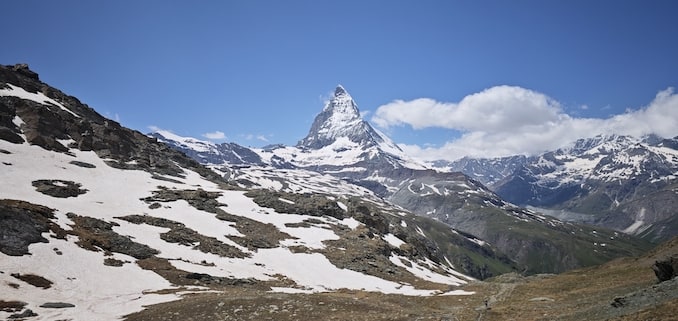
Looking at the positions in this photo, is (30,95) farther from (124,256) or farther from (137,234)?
(124,256)

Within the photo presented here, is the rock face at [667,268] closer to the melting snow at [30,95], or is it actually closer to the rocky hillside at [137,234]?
the rocky hillside at [137,234]

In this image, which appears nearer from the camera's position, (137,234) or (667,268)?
(667,268)

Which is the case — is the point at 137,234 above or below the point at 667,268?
above

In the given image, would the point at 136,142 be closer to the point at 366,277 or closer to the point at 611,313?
the point at 366,277

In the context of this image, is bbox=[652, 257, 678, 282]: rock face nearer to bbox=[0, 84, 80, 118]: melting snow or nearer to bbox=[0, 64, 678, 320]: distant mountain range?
bbox=[0, 64, 678, 320]: distant mountain range

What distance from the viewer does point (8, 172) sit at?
8400 cm

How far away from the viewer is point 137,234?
68688 millimetres

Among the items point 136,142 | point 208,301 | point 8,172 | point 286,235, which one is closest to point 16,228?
point 208,301

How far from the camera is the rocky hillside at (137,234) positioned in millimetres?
45000


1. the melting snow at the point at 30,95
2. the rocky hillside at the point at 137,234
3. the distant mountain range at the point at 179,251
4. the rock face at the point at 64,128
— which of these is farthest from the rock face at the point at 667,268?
the melting snow at the point at 30,95

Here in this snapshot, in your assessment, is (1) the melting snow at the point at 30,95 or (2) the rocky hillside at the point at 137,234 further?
(1) the melting snow at the point at 30,95

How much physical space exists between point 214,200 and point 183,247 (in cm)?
3394

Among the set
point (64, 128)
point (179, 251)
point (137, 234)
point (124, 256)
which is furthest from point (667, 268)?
point (64, 128)

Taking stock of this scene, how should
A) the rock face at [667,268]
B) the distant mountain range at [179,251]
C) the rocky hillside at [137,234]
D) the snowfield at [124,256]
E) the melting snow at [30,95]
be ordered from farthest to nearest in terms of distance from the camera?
1. the melting snow at [30,95]
2. the rocky hillside at [137,234]
3. the snowfield at [124,256]
4. the distant mountain range at [179,251]
5. the rock face at [667,268]
